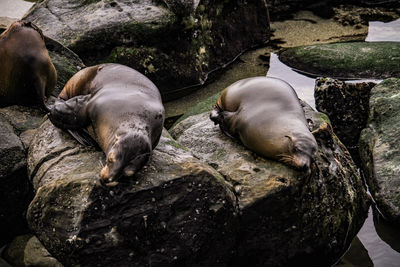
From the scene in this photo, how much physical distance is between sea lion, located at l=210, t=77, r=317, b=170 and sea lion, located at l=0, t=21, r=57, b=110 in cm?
172

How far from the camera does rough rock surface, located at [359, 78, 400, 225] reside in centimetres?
480

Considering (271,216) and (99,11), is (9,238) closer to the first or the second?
(271,216)

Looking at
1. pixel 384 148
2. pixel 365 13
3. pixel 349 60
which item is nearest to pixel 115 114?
pixel 384 148

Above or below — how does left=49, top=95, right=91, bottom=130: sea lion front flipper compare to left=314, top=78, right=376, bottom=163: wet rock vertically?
above

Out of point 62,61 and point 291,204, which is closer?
point 291,204

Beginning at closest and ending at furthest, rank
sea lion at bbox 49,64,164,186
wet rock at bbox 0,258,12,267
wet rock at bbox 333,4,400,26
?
sea lion at bbox 49,64,164,186 → wet rock at bbox 0,258,12,267 → wet rock at bbox 333,4,400,26

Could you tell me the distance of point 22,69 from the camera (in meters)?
5.34

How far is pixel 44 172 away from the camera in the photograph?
402cm

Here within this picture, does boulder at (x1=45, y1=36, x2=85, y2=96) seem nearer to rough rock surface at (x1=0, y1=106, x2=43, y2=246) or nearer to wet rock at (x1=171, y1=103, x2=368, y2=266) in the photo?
rough rock surface at (x1=0, y1=106, x2=43, y2=246)

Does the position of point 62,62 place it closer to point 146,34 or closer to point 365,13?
point 146,34

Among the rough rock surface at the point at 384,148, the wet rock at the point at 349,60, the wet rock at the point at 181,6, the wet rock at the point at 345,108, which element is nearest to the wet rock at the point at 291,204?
the rough rock surface at the point at 384,148

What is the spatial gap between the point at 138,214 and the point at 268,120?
143 cm

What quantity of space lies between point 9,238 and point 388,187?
332cm

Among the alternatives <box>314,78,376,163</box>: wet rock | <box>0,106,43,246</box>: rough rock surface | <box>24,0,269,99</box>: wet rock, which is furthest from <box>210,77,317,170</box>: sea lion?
<box>24,0,269,99</box>: wet rock
